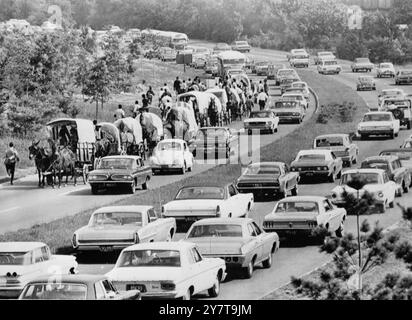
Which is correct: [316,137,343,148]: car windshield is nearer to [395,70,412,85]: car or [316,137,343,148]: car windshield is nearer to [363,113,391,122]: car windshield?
[363,113,391,122]: car windshield

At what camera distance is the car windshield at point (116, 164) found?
42719 mm

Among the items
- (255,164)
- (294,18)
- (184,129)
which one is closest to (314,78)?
(294,18)

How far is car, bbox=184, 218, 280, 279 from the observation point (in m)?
26.1

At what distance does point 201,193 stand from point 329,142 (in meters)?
17.3

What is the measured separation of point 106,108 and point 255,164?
→ 3665cm

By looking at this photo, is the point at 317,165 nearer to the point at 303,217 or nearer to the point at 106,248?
the point at 303,217

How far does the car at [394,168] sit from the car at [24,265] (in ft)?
57.2

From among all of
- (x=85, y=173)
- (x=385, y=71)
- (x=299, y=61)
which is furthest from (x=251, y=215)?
(x=299, y=61)

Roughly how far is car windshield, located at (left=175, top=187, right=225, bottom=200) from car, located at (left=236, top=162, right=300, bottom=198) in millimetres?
5622

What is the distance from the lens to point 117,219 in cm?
3003

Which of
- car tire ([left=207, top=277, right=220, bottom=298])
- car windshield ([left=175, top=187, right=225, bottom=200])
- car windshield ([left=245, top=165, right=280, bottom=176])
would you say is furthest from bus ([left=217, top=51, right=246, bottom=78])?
car tire ([left=207, top=277, right=220, bottom=298])

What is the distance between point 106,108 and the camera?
7769 cm

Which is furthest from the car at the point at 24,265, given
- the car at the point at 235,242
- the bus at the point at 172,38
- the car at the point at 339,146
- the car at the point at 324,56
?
the car at the point at 324,56
